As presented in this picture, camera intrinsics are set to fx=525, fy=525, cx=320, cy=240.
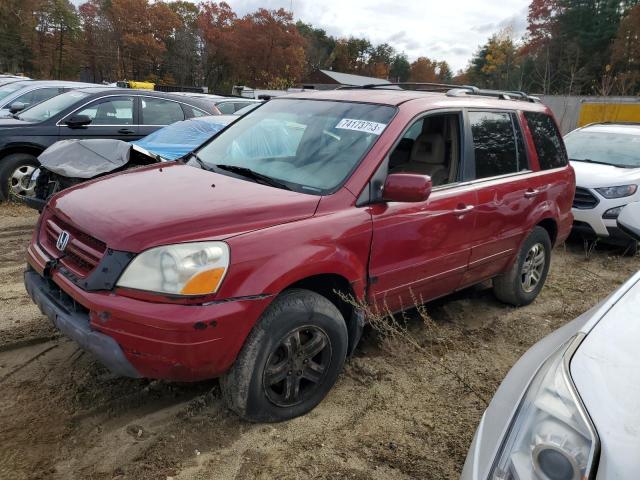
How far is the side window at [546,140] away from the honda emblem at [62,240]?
3749 mm

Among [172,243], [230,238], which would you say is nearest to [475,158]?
[230,238]

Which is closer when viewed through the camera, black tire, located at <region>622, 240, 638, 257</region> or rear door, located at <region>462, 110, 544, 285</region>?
rear door, located at <region>462, 110, 544, 285</region>

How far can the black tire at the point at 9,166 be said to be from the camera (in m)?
7.15

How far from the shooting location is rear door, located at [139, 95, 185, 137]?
27.0ft

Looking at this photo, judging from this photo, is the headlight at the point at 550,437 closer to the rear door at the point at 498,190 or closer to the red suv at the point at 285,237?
the red suv at the point at 285,237

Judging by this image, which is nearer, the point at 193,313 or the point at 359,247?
the point at 193,313

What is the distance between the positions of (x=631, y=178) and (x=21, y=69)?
5992cm

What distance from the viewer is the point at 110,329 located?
7.86ft

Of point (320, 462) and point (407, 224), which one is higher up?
point (407, 224)

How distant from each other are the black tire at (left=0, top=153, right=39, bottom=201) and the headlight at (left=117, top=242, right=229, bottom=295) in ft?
19.1

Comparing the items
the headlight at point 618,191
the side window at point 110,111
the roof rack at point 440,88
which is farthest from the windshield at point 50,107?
the headlight at point 618,191

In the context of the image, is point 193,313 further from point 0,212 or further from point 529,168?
point 0,212

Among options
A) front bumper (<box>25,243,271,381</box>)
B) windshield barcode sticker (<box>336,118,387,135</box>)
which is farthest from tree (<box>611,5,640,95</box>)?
front bumper (<box>25,243,271,381</box>)

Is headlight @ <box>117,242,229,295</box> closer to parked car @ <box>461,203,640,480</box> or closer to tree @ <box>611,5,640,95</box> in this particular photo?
parked car @ <box>461,203,640,480</box>
